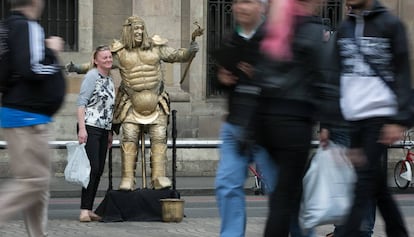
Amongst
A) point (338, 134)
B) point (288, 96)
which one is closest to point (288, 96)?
point (288, 96)

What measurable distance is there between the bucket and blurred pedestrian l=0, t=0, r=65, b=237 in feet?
12.0

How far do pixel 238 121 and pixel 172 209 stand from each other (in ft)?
16.1

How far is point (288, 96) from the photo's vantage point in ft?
18.0

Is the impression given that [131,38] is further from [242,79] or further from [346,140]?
[242,79]

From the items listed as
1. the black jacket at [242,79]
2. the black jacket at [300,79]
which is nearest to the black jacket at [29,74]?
the black jacket at [242,79]

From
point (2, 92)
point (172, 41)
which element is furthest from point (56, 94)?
point (172, 41)

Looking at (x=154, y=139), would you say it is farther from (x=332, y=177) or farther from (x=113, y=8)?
(x=113, y=8)

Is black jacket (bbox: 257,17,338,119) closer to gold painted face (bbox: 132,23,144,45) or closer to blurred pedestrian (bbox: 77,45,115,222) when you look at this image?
blurred pedestrian (bbox: 77,45,115,222)

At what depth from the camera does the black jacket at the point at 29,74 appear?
667cm

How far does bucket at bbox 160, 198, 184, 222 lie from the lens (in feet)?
34.1

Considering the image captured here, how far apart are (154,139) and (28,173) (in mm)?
4316

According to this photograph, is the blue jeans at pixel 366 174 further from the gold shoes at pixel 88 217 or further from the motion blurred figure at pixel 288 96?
the gold shoes at pixel 88 217

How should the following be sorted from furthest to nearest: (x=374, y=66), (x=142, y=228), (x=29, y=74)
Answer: (x=142, y=228) < (x=29, y=74) < (x=374, y=66)

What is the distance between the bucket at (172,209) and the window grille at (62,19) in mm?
10052
